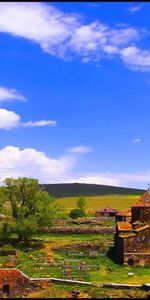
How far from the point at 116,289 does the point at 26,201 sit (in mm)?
20433

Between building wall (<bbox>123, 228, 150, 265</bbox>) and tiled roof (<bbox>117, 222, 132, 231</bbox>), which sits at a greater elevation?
tiled roof (<bbox>117, 222, 132, 231</bbox>)

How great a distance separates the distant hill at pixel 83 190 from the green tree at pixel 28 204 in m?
79.7

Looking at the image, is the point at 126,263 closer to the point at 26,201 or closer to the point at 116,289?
the point at 116,289

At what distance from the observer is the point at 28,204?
149 feet

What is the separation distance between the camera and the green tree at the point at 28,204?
4344 cm

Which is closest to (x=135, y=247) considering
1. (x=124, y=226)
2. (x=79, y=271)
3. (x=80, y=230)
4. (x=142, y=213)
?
(x=124, y=226)

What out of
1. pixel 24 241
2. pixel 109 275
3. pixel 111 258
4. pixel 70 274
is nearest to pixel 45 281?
pixel 70 274

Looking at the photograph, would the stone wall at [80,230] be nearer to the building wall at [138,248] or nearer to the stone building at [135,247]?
the stone building at [135,247]

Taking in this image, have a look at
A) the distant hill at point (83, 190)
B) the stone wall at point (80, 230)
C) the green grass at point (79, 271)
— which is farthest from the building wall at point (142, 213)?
the distant hill at point (83, 190)

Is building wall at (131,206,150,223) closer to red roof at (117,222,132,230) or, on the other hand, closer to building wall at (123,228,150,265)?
red roof at (117,222,132,230)

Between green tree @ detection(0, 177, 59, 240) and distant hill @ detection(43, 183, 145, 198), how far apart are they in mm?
79713

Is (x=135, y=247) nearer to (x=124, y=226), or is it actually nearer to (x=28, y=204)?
(x=124, y=226)

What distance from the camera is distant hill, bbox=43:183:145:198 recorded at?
433ft

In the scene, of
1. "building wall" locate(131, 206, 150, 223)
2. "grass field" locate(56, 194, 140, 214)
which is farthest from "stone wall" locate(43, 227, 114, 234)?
"grass field" locate(56, 194, 140, 214)
